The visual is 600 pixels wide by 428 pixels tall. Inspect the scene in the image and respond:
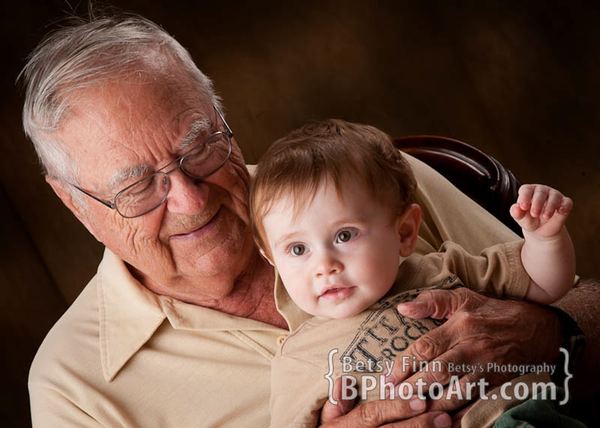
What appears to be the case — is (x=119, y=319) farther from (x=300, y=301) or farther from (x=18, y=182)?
(x=18, y=182)

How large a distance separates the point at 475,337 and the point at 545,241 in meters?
0.26

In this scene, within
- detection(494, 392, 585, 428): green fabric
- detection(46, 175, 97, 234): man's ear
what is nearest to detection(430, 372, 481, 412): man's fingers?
detection(494, 392, 585, 428): green fabric

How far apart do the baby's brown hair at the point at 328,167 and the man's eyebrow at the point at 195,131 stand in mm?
296

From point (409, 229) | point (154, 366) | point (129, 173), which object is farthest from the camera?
point (154, 366)

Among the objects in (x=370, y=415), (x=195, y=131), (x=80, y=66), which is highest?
(x=80, y=66)

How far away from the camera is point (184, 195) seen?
2074 mm

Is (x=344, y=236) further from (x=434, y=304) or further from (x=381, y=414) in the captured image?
(x=381, y=414)

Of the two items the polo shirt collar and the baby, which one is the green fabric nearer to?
the baby

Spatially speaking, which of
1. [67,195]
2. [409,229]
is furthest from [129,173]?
[409,229]

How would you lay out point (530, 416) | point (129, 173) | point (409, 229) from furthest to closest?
1. point (129, 173)
2. point (409, 229)
3. point (530, 416)

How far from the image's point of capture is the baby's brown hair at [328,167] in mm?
1760

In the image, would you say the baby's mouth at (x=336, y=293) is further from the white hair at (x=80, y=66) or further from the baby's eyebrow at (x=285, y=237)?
the white hair at (x=80, y=66)

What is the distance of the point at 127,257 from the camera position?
2232 millimetres

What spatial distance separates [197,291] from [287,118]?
6.63ft
